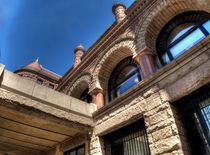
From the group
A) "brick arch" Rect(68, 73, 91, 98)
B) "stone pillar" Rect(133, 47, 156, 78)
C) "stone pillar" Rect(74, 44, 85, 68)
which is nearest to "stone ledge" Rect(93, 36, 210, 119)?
"stone pillar" Rect(133, 47, 156, 78)

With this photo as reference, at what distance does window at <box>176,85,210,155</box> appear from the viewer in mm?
4113

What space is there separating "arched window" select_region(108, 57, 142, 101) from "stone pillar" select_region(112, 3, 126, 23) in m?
2.25

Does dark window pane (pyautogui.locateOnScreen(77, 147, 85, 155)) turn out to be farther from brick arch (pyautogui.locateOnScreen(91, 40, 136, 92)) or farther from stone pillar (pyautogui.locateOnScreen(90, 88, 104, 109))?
brick arch (pyautogui.locateOnScreen(91, 40, 136, 92))

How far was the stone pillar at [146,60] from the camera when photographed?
240 inches

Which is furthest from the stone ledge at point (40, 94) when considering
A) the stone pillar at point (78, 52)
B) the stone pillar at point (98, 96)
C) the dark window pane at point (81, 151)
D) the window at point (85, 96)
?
the stone pillar at point (78, 52)

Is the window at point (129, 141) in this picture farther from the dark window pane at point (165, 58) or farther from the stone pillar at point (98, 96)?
the dark window pane at point (165, 58)

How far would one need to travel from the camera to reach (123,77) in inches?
318

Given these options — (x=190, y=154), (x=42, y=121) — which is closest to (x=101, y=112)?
(x=42, y=121)

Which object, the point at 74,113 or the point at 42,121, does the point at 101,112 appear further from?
the point at 42,121

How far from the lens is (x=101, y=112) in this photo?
6820 millimetres

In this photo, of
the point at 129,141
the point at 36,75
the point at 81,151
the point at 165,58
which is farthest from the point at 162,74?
the point at 36,75

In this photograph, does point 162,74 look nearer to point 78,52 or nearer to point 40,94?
point 40,94

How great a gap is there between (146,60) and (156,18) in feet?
5.96

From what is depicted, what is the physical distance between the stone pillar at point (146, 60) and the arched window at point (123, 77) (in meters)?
0.98
